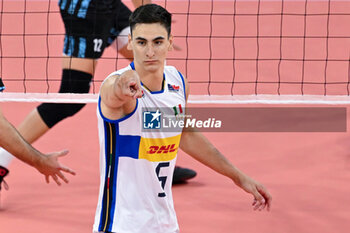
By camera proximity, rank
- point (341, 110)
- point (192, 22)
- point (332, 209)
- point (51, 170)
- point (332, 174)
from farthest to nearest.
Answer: point (192, 22) → point (341, 110) → point (332, 174) → point (332, 209) → point (51, 170)

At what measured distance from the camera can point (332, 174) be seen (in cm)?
532

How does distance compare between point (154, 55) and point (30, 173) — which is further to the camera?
point (30, 173)

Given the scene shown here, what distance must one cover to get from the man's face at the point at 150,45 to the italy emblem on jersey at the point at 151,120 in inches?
7.9

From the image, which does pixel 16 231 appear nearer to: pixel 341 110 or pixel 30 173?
pixel 30 173

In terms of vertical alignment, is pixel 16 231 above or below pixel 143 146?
below

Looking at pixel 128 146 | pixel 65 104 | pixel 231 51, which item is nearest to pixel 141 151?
pixel 128 146

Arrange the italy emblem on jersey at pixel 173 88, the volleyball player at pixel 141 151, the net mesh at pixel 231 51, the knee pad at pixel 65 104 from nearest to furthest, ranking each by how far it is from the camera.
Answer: the volleyball player at pixel 141 151 → the italy emblem on jersey at pixel 173 88 → the knee pad at pixel 65 104 → the net mesh at pixel 231 51

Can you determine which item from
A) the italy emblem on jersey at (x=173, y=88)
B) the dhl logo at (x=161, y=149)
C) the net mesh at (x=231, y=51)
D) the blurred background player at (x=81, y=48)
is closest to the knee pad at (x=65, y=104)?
the blurred background player at (x=81, y=48)

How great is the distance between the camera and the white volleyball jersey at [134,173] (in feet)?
9.78

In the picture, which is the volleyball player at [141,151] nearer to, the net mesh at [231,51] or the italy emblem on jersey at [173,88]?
the italy emblem on jersey at [173,88]

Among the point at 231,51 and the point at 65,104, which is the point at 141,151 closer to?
the point at 65,104

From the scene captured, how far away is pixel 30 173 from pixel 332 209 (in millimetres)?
2453

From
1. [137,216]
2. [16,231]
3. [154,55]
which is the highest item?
[154,55]

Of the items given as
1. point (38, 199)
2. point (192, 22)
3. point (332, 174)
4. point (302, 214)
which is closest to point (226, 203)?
point (302, 214)
